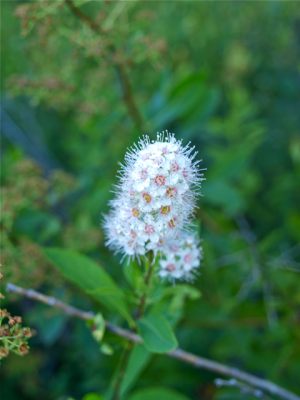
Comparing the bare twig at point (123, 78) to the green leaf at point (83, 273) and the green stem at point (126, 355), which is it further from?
the green stem at point (126, 355)

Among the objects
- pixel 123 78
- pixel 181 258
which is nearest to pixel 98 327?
pixel 181 258

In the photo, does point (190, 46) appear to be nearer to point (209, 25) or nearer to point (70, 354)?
point (209, 25)

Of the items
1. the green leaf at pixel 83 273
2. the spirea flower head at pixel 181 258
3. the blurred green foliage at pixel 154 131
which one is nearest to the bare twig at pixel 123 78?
the blurred green foliage at pixel 154 131

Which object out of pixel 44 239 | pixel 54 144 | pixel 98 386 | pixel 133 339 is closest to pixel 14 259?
pixel 44 239

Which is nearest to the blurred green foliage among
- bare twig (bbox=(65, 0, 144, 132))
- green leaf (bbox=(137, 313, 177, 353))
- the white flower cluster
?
bare twig (bbox=(65, 0, 144, 132))

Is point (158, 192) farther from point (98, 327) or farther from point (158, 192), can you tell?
point (98, 327)

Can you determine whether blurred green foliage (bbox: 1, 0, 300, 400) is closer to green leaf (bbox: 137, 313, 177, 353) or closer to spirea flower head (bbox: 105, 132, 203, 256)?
green leaf (bbox: 137, 313, 177, 353)
